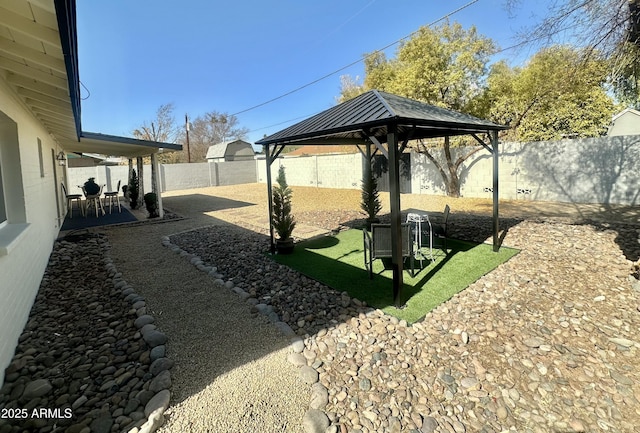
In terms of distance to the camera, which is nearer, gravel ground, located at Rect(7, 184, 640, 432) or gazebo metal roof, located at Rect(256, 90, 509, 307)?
gravel ground, located at Rect(7, 184, 640, 432)

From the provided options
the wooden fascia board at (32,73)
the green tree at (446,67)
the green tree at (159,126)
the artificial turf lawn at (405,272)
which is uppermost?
the green tree at (159,126)

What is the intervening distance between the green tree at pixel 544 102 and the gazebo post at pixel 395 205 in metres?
8.08

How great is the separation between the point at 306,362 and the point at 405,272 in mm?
2611

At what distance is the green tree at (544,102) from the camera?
10.5 meters

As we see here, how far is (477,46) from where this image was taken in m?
11.6

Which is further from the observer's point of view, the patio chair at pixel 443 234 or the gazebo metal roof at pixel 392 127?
the patio chair at pixel 443 234

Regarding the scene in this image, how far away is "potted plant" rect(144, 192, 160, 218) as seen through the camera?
35.0ft

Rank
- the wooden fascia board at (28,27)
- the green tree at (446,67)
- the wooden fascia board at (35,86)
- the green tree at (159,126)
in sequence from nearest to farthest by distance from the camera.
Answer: the wooden fascia board at (28,27)
the wooden fascia board at (35,86)
the green tree at (446,67)
the green tree at (159,126)

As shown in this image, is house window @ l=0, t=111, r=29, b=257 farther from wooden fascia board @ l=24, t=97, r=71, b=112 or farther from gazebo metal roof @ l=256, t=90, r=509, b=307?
gazebo metal roof @ l=256, t=90, r=509, b=307

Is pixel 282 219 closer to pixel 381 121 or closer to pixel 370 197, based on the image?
pixel 370 197

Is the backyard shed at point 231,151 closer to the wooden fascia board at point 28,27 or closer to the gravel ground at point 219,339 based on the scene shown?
the gravel ground at point 219,339

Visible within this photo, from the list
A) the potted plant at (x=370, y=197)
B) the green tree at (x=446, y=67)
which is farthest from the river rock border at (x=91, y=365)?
the green tree at (x=446, y=67)

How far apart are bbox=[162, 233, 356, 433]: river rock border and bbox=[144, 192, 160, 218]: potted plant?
7.08 meters

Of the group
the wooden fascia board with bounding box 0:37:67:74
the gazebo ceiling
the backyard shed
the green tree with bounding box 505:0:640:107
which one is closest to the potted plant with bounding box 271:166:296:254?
the gazebo ceiling
